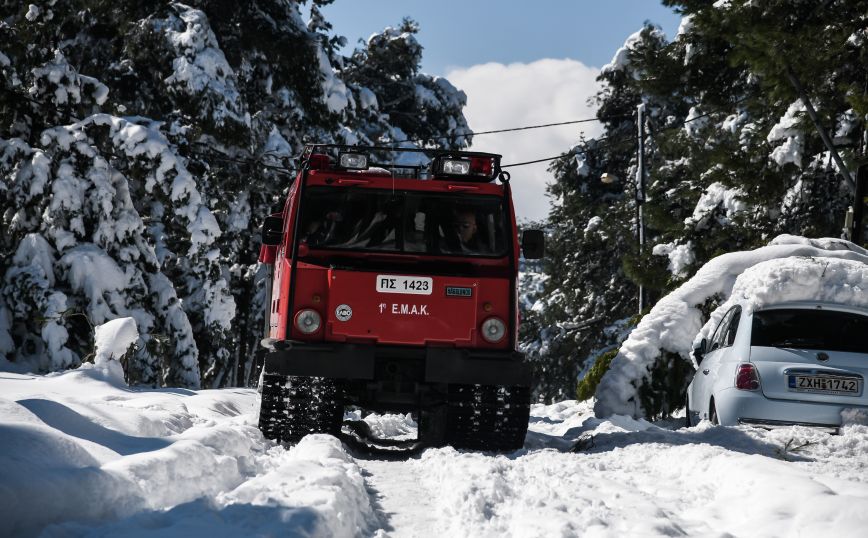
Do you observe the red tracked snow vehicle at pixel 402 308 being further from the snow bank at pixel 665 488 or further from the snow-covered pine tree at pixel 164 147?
the snow-covered pine tree at pixel 164 147

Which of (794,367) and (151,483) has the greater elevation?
(794,367)

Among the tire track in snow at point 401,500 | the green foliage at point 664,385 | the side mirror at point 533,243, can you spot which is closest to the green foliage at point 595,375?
the green foliage at point 664,385

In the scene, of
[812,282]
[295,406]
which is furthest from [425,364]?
[812,282]

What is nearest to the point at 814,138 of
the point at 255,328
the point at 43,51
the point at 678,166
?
the point at 678,166

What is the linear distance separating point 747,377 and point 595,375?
28.4ft

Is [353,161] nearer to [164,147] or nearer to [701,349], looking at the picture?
[701,349]

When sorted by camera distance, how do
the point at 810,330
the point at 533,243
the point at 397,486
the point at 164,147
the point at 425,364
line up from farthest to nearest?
the point at 164,147, the point at 533,243, the point at 810,330, the point at 425,364, the point at 397,486

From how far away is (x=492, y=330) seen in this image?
9.44 meters

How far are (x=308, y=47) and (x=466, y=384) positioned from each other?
19.8 m

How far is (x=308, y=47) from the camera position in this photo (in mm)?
27516

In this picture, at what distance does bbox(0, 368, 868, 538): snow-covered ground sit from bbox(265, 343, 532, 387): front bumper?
2.57ft

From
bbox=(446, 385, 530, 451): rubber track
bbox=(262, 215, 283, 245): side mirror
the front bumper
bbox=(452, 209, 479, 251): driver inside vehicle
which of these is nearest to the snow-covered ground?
the front bumper

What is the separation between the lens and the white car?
29.9 ft

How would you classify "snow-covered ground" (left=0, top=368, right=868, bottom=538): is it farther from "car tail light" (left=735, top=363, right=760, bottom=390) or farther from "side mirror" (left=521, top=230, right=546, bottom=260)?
"side mirror" (left=521, top=230, right=546, bottom=260)
